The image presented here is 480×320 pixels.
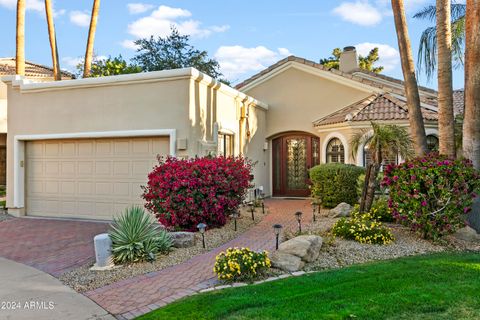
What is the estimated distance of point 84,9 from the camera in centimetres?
2114

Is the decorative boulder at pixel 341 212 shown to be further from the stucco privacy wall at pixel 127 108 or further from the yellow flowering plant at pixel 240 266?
the yellow flowering plant at pixel 240 266

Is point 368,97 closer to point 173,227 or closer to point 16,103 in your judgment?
point 173,227

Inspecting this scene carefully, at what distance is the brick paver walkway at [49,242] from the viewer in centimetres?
739

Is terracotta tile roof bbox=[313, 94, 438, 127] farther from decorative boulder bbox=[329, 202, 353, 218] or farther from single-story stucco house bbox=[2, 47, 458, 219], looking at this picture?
decorative boulder bbox=[329, 202, 353, 218]

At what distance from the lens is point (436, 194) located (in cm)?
765

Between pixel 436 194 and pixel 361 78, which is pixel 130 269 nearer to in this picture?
pixel 436 194

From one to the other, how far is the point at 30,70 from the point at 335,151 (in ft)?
81.9

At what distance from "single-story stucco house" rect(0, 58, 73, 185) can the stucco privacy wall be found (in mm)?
11258

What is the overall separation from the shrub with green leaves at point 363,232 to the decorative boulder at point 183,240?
312 centimetres

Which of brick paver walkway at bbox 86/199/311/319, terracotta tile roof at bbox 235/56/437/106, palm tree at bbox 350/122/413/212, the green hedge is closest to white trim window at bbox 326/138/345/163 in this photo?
the green hedge

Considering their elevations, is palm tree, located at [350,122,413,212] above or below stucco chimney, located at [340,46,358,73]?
below

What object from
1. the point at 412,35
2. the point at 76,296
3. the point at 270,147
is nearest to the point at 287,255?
the point at 76,296

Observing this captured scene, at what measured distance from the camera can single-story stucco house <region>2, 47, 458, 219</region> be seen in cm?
1108

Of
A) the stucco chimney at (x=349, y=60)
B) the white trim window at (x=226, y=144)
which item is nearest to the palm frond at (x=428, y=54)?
the white trim window at (x=226, y=144)
